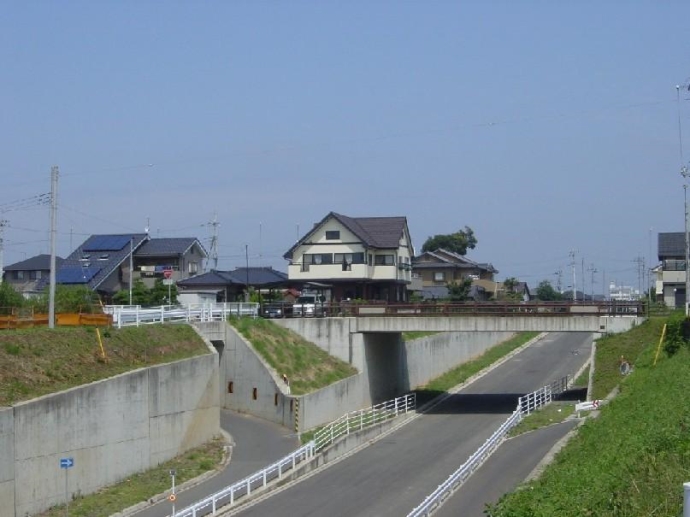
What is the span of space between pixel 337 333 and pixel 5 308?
1630 centimetres

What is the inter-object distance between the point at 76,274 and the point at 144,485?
4146 cm

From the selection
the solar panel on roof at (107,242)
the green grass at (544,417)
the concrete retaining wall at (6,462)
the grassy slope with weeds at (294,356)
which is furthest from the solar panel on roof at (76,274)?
the concrete retaining wall at (6,462)

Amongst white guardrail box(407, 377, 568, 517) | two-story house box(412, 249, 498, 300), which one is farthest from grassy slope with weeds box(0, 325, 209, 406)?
two-story house box(412, 249, 498, 300)

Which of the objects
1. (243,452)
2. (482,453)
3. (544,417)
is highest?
(544,417)

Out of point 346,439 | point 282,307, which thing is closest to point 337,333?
point 282,307

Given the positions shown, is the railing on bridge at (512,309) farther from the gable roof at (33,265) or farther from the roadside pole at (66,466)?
the gable roof at (33,265)

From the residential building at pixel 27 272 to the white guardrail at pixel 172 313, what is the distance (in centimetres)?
2864

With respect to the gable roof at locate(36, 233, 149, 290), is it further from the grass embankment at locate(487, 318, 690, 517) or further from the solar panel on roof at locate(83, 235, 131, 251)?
the grass embankment at locate(487, 318, 690, 517)

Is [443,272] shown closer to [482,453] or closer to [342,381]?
[342,381]

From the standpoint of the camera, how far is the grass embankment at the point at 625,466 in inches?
523

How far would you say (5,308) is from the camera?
4250 cm

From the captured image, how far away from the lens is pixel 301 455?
34250 mm

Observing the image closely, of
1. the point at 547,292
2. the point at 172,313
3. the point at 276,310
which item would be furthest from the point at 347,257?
the point at 547,292

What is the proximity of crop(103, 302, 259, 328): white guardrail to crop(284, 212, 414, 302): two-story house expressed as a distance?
15.9 m
